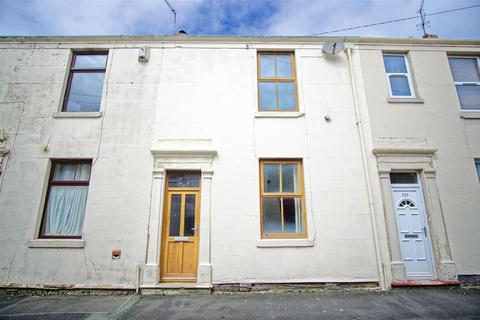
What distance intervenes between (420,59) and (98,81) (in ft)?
31.2

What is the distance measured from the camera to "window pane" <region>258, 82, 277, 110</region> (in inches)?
272

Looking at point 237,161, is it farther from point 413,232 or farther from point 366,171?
point 413,232

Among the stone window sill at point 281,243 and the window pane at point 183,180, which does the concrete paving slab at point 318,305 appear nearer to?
the stone window sill at point 281,243

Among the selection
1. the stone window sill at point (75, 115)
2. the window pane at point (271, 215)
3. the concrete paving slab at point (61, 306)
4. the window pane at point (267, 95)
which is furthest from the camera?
the window pane at point (267, 95)

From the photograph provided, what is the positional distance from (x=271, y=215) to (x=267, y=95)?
3.37 meters

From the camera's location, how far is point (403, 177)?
646cm

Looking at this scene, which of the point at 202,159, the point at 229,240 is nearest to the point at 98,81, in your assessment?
the point at 202,159

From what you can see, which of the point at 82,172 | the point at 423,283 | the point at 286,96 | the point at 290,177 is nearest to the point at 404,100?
the point at 286,96

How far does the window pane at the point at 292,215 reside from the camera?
6.06 meters

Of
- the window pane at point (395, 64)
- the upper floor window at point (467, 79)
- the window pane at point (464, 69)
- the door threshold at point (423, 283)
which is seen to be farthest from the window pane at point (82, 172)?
the window pane at point (464, 69)

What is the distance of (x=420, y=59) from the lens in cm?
718

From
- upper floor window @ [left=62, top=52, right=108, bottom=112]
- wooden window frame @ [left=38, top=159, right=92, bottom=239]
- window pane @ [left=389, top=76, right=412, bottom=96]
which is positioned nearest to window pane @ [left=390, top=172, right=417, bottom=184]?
window pane @ [left=389, top=76, right=412, bottom=96]

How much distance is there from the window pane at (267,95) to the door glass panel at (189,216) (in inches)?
125

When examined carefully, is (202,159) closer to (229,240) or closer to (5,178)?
(229,240)
